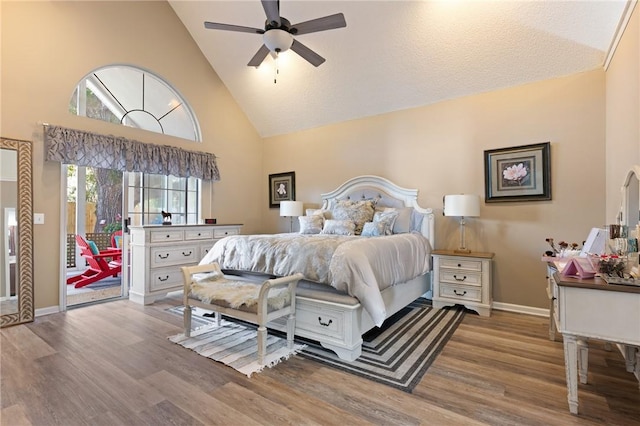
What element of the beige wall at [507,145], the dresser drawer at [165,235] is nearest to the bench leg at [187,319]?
the dresser drawer at [165,235]

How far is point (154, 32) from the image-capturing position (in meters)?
4.37

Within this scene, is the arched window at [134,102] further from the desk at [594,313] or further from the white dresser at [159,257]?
the desk at [594,313]

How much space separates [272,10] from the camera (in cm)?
252

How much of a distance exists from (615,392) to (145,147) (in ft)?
17.1

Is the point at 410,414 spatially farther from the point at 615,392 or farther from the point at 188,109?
the point at 188,109

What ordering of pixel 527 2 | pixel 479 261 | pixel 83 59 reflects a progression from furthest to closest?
pixel 83 59
pixel 479 261
pixel 527 2

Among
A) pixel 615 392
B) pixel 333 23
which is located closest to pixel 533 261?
pixel 615 392

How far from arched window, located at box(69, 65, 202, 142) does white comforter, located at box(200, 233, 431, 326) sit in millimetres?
2519

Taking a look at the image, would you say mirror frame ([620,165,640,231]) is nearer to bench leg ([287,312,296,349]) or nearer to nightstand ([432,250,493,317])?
nightstand ([432,250,493,317])

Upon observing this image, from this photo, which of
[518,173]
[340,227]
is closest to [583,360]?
[518,173]

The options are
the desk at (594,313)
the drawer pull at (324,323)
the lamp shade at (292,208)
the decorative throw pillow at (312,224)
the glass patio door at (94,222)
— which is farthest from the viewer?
the lamp shade at (292,208)

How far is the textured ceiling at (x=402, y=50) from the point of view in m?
2.97

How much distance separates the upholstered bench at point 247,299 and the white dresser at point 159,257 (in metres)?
1.37

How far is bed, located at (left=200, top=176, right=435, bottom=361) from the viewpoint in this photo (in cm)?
233
